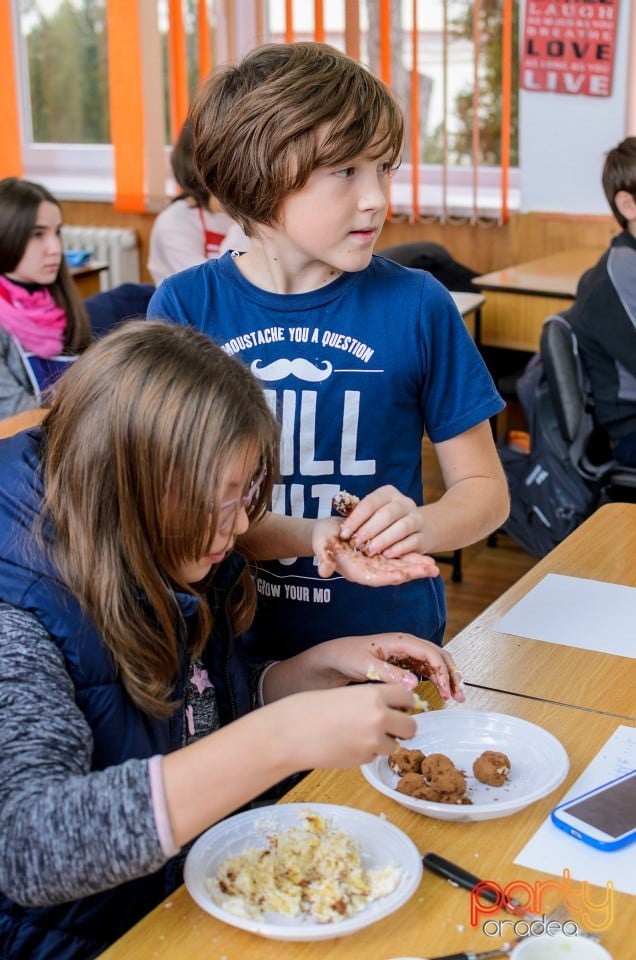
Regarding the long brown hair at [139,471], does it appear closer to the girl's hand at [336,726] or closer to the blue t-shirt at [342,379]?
the girl's hand at [336,726]

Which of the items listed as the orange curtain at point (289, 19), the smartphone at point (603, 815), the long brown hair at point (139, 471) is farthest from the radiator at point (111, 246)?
the smartphone at point (603, 815)

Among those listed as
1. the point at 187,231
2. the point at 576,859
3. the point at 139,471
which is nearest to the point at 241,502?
the point at 139,471

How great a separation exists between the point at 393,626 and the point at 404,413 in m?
0.29

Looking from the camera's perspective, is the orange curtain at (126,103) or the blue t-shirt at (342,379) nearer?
the blue t-shirt at (342,379)

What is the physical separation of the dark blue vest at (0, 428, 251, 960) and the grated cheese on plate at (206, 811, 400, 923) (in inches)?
6.7

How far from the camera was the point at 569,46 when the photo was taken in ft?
14.5

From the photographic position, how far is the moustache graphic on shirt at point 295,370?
1542mm

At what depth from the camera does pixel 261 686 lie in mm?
1525

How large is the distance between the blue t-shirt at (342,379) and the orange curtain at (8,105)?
15.0 feet

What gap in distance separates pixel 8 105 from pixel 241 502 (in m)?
5.11

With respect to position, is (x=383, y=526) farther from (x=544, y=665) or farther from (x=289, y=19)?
(x=289, y=19)

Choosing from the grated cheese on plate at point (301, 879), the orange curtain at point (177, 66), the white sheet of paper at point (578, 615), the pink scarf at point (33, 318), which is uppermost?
the orange curtain at point (177, 66)

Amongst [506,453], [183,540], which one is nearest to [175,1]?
[506,453]

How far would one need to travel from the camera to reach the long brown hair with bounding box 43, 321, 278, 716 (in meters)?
1.11
